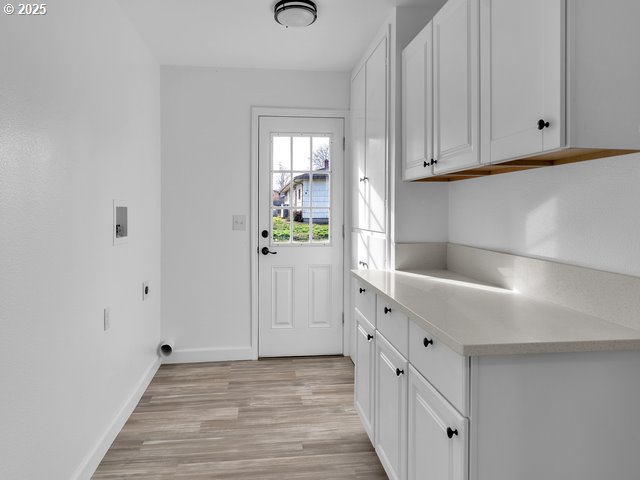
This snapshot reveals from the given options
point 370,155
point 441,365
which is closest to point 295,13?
point 370,155

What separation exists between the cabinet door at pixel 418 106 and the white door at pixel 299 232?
1353 millimetres

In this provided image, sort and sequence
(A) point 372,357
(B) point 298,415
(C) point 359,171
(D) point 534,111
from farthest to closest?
(C) point 359,171, (B) point 298,415, (A) point 372,357, (D) point 534,111

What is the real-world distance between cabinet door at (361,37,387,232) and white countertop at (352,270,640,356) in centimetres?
96

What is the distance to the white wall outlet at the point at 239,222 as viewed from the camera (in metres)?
3.87

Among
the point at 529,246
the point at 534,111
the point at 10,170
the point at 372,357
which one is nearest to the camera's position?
the point at 534,111

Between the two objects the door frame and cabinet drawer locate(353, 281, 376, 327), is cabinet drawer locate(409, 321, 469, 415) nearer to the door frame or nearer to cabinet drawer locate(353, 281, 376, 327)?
cabinet drawer locate(353, 281, 376, 327)

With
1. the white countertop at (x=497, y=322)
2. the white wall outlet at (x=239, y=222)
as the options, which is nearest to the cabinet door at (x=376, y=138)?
the white countertop at (x=497, y=322)

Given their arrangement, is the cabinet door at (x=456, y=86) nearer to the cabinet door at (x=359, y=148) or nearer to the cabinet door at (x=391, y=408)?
the cabinet door at (x=391, y=408)

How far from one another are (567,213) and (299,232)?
97.7 inches

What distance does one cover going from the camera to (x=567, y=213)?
175 centimetres

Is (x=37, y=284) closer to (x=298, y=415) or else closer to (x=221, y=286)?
(x=298, y=415)

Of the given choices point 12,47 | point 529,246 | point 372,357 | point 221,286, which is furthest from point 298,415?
point 12,47

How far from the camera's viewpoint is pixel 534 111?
1.42m

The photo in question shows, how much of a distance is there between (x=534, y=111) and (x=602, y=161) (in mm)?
349
